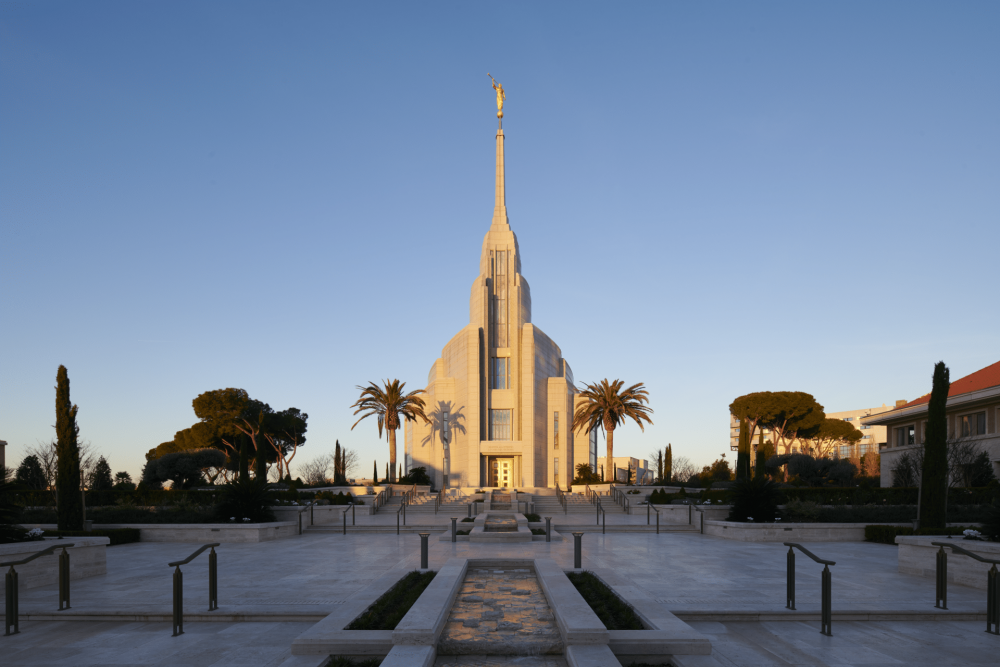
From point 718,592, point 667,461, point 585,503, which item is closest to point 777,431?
point 667,461

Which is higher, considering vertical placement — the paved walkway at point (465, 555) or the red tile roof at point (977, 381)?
the red tile roof at point (977, 381)

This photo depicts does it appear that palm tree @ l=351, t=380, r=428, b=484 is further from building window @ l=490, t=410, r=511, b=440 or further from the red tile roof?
the red tile roof

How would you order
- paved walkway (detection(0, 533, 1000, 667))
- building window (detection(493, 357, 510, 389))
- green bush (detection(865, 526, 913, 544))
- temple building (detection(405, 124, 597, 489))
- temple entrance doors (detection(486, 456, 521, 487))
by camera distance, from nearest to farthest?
paved walkway (detection(0, 533, 1000, 667))
green bush (detection(865, 526, 913, 544))
temple building (detection(405, 124, 597, 489))
temple entrance doors (detection(486, 456, 521, 487))
building window (detection(493, 357, 510, 389))

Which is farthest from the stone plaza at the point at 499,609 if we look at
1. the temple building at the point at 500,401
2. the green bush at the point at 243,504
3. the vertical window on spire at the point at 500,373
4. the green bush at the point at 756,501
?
the vertical window on spire at the point at 500,373

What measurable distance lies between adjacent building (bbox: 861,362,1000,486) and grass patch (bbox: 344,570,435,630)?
28.1 m

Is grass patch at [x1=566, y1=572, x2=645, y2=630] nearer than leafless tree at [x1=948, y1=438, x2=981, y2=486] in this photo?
Yes

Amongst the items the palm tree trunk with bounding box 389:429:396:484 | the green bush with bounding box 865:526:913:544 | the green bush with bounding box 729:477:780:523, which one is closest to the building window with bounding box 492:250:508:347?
the palm tree trunk with bounding box 389:429:396:484

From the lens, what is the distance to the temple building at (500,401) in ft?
167

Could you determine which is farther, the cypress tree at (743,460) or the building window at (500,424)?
the building window at (500,424)

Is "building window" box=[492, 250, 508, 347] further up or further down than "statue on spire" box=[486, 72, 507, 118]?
further down

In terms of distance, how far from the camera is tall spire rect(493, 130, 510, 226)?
56.2 m

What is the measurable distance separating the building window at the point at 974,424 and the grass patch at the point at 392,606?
3635 cm

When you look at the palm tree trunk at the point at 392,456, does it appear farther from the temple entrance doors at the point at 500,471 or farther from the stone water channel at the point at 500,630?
the stone water channel at the point at 500,630

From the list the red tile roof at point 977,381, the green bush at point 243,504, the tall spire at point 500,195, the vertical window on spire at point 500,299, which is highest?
the tall spire at point 500,195
